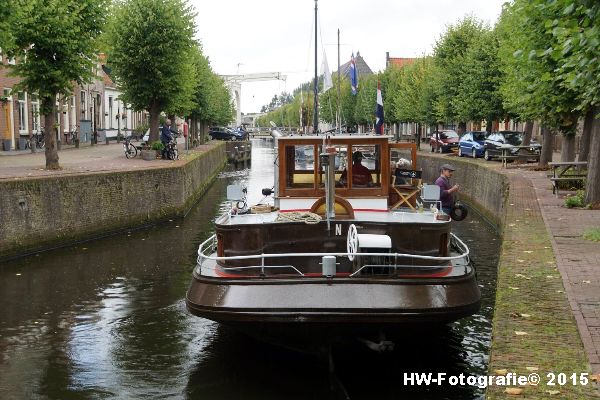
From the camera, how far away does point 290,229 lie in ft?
32.9

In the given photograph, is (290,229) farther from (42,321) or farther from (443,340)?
(42,321)

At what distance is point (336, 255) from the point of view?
30.0ft

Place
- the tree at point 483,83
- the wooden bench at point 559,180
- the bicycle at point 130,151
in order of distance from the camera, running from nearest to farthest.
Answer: the wooden bench at point 559,180
the bicycle at point 130,151
the tree at point 483,83

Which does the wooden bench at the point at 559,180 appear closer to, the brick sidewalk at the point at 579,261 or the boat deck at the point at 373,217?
the brick sidewalk at the point at 579,261

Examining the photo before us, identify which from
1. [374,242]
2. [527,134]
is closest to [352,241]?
[374,242]

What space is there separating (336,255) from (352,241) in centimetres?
37

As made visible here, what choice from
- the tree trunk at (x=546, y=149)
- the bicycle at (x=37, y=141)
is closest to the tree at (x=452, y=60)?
the tree trunk at (x=546, y=149)

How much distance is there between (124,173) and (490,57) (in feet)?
68.7

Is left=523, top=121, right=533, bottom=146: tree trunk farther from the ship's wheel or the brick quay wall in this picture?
the ship's wheel

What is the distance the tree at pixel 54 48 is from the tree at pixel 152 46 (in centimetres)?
730

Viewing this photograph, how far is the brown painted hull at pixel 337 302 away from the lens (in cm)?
878

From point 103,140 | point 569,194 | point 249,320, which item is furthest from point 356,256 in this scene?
point 103,140

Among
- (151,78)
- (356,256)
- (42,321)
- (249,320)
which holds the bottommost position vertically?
(42,321)

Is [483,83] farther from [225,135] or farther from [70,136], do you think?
[225,135]
